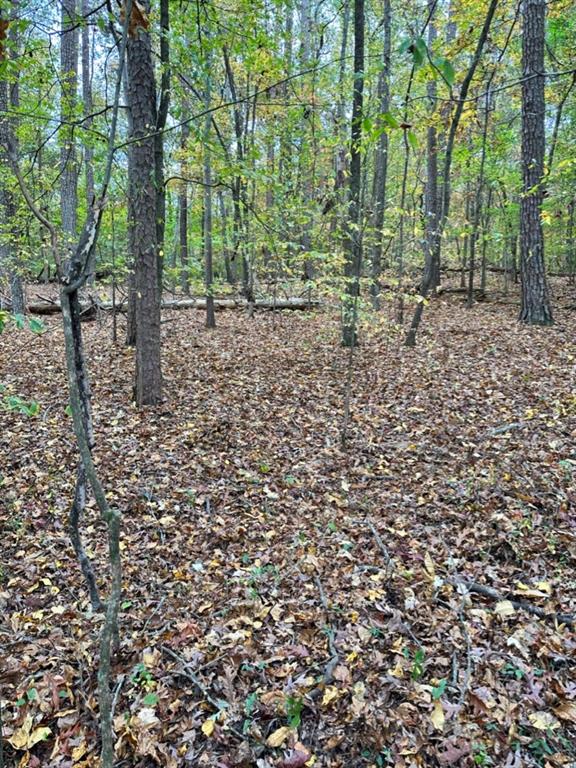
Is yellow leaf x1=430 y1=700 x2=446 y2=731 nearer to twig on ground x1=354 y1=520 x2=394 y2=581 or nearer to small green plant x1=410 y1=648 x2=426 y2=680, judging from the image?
small green plant x1=410 y1=648 x2=426 y2=680

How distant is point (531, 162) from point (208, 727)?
9110mm

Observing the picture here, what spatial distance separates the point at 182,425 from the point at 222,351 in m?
3.23

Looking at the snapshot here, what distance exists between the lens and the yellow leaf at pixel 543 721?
2330 millimetres

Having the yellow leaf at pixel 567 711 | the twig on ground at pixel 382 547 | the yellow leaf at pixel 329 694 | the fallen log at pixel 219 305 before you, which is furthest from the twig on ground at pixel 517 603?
the fallen log at pixel 219 305

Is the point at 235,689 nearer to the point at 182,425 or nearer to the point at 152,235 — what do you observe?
the point at 182,425

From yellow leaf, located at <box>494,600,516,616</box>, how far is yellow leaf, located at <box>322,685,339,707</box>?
4.01 feet

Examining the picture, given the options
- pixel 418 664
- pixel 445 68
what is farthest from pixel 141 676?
pixel 445 68

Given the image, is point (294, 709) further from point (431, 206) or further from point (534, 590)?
point (431, 206)

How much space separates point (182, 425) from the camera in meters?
5.88

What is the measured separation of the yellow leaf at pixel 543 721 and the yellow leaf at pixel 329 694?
100 centimetres

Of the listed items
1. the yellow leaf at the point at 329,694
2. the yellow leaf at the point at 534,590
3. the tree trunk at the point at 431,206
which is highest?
the tree trunk at the point at 431,206

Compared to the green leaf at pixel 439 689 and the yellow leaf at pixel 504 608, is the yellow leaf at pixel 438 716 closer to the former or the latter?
the green leaf at pixel 439 689

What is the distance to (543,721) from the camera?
2.35 metres

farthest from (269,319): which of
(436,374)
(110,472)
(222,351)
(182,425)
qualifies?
(110,472)
